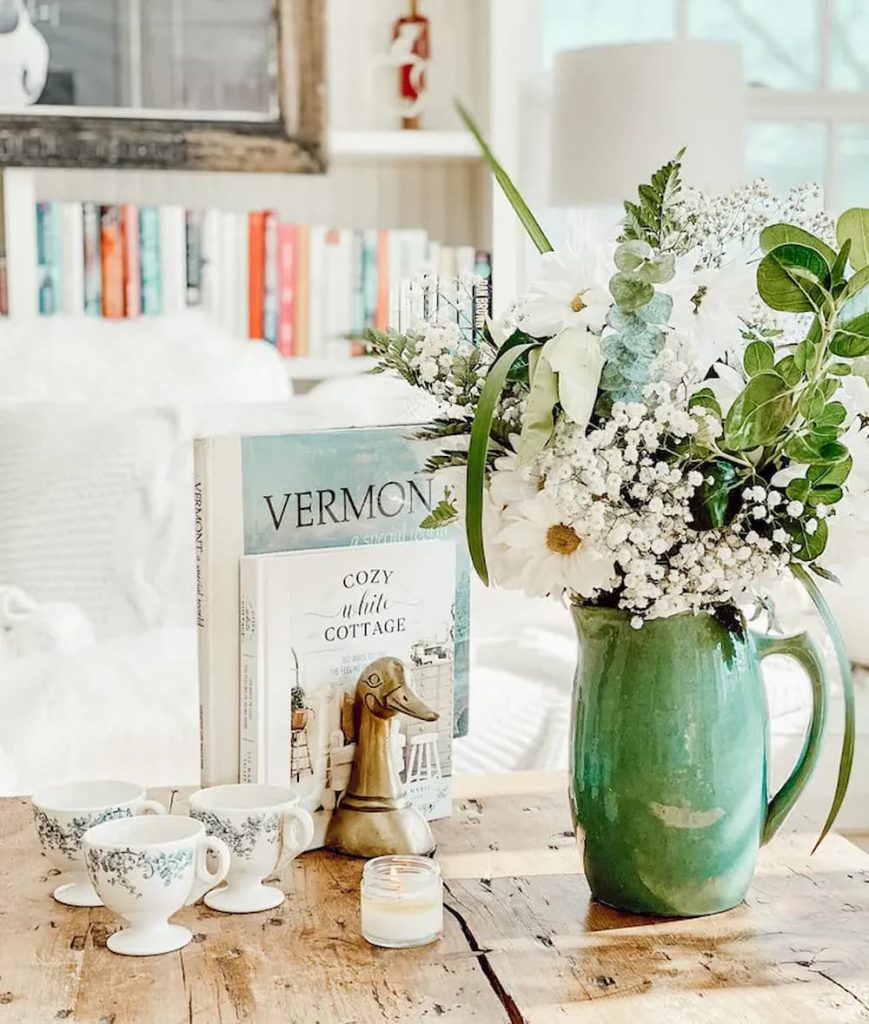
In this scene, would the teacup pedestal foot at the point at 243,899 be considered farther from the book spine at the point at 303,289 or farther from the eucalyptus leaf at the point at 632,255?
the book spine at the point at 303,289

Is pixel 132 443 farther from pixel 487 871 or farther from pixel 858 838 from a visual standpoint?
pixel 858 838

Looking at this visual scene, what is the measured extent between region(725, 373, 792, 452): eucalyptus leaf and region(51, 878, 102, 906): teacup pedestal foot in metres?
0.55

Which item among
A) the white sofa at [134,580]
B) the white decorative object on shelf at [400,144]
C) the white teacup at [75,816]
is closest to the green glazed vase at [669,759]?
the white teacup at [75,816]

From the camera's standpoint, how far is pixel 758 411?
0.96 meters

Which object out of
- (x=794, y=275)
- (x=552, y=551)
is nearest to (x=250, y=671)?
(x=552, y=551)

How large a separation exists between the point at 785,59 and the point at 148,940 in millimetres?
2906

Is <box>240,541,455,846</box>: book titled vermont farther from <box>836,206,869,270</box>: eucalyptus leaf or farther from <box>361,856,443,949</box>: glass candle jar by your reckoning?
Result: <box>836,206,869,270</box>: eucalyptus leaf

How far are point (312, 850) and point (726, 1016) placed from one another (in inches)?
15.7

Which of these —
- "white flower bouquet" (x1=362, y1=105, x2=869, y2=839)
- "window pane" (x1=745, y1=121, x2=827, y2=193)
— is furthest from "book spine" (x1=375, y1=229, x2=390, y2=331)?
"white flower bouquet" (x1=362, y1=105, x2=869, y2=839)

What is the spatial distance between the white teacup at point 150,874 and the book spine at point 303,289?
6.99 ft

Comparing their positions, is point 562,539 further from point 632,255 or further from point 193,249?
point 193,249

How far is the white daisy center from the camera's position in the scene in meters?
1.01

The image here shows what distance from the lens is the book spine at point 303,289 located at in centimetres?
309

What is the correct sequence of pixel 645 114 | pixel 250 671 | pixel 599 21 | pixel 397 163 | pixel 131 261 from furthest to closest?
pixel 599 21 → pixel 397 163 → pixel 131 261 → pixel 645 114 → pixel 250 671
